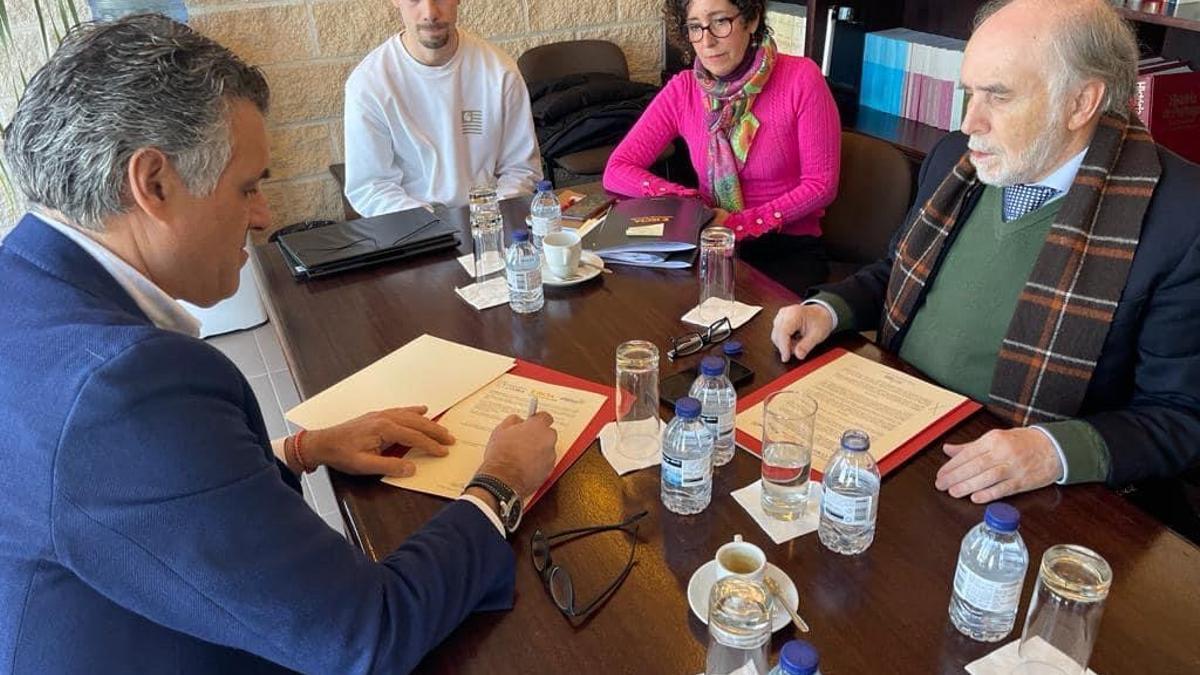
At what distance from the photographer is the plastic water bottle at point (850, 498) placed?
97cm

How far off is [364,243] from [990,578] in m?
1.44

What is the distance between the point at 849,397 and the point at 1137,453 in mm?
371

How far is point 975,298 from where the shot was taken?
1.46 metres

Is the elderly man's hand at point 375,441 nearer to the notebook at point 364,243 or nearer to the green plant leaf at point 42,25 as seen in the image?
the notebook at point 364,243

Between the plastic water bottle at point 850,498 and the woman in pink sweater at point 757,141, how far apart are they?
3.72 ft

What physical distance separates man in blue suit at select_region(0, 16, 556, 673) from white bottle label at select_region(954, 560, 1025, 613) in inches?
18.6

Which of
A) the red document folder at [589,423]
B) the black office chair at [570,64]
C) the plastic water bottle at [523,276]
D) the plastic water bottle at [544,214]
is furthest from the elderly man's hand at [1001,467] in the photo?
the black office chair at [570,64]

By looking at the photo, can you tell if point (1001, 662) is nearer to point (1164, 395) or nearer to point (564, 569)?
point (564, 569)

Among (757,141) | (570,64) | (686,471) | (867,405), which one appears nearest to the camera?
(686,471)

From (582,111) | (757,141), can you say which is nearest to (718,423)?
(757,141)

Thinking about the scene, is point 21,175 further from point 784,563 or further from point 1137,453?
point 1137,453

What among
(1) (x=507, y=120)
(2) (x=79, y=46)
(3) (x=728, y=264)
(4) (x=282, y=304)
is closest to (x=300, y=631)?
(2) (x=79, y=46)

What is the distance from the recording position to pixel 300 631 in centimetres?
81

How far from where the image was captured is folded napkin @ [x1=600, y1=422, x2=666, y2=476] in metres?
1.17
